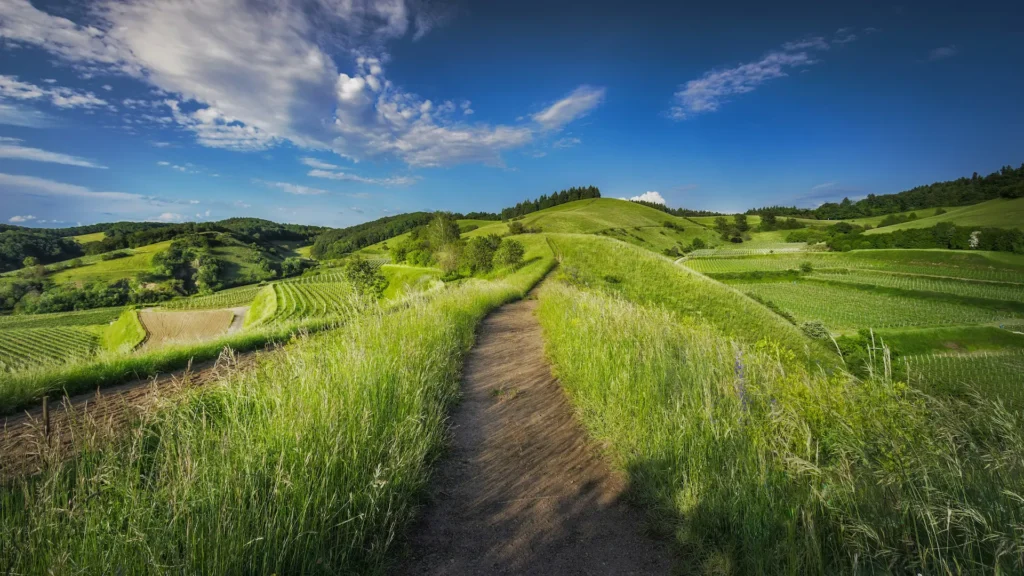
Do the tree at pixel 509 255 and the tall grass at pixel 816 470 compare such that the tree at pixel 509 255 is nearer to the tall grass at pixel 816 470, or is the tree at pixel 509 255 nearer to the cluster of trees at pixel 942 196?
the tall grass at pixel 816 470

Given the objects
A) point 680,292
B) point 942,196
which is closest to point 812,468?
point 680,292

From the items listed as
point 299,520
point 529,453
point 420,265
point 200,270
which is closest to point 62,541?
point 299,520

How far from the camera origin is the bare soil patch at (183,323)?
54250mm

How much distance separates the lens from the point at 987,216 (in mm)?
35812

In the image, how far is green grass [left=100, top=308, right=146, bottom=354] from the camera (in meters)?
51.1

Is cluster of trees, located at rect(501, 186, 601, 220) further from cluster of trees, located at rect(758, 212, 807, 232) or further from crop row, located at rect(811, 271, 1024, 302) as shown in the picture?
crop row, located at rect(811, 271, 1024, 302)

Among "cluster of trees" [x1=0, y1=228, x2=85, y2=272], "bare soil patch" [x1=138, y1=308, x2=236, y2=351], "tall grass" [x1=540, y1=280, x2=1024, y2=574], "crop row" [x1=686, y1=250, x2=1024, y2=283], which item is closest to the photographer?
"tall grass" [x1=540, y1=280, x2=1024, y2=574]

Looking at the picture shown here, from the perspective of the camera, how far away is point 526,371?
25.2ft

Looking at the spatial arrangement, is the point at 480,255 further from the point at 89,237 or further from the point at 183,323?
the point at 89,237

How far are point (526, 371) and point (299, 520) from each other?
556cm

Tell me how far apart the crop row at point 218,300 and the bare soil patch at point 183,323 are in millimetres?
7844

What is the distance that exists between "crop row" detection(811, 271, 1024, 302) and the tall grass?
144ft

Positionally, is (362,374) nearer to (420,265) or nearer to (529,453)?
(529,453)

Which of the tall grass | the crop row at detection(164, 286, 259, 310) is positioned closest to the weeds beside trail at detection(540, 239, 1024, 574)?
the tall grass
